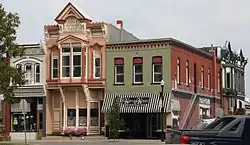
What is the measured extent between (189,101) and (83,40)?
39.0 ft

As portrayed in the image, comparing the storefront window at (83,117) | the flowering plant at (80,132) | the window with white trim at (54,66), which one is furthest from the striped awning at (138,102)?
the window with white trim at (54,66)

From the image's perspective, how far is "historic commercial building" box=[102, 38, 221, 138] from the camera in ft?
175

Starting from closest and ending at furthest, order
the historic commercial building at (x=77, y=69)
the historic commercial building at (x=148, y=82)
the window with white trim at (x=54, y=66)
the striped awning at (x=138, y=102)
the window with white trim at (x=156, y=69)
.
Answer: the striped awning at (x=138, y=102) → the historic commercial building at (x=148, y=82) → the window with white trim at (x=156, y=69) → the historic commercial building at (x=77, y=69) → the window with white trim at (x=54, y=66)

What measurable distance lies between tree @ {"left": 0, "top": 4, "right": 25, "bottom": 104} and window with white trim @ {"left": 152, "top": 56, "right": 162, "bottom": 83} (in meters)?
18.1

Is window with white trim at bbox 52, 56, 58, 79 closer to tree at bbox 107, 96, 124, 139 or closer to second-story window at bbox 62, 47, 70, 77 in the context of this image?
second-story window at bbox 62, 47, 70, 77

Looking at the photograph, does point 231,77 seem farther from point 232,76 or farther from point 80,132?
point 80,132

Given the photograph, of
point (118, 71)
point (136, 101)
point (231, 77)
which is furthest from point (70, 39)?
point (231, 77)

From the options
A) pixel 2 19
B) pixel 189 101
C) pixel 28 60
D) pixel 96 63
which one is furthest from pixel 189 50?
pixel 2 19

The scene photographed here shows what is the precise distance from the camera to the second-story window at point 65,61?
185 feet

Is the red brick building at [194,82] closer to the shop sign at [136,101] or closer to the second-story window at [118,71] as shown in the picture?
the shop sign at [136,101]

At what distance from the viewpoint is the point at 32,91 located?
190 feet

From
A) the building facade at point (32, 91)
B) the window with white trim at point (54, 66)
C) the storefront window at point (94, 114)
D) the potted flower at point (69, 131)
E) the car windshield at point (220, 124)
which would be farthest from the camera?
the building facade at point (32, 91)

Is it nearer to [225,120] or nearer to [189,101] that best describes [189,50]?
[189,101]

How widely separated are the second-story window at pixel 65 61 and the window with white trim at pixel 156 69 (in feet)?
26.6
